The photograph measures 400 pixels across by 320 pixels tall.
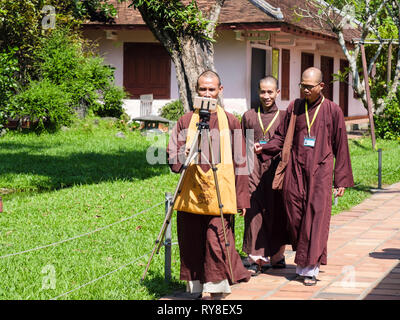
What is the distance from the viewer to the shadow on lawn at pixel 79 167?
1195cm

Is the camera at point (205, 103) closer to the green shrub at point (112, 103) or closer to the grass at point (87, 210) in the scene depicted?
the grass at point (87, 210)

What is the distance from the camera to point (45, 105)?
17234 mm

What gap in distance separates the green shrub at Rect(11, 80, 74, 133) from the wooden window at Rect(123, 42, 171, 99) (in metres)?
3.37

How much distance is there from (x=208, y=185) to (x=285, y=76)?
60.5 ft

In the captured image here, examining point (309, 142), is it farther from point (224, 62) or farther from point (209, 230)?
point (224, 62)

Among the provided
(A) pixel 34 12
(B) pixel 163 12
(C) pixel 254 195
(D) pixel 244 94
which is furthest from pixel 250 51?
(C) pixel 254 195

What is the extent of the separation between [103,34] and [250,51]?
4.41 meters

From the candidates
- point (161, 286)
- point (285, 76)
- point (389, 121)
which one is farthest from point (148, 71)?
point (161, 286)

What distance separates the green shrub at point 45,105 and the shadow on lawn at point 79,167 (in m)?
2.88

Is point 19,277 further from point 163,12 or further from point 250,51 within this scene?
point 250,51

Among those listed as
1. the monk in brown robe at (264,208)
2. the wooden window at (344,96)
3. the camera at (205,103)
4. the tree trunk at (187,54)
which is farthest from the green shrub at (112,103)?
the camera at (205,103)

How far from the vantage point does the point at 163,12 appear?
11.3 m

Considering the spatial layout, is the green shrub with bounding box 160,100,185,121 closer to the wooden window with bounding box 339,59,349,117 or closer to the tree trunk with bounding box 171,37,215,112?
the tree trunk with bounding box 171,37,215,112

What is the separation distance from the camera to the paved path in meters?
5.89
